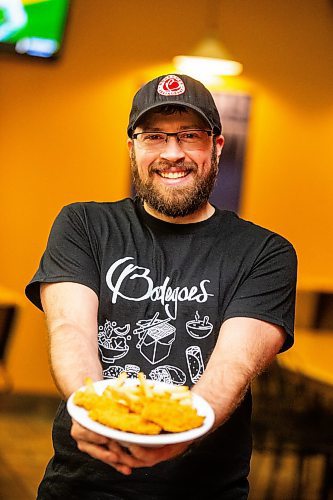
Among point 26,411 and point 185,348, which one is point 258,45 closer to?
point 26,411

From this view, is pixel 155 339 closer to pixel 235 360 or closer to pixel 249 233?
pixel 235 360

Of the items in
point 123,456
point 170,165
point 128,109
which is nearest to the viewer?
point 123,456

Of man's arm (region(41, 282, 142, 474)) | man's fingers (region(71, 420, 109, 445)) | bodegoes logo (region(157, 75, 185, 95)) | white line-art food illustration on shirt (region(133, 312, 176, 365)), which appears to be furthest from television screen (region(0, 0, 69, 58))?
man's fingers (region(71, 420, 109, 445))

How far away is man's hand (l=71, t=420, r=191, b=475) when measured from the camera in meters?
1.76

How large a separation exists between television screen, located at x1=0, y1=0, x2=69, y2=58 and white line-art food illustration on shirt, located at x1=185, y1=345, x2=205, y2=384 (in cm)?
419

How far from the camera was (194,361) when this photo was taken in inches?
86.3

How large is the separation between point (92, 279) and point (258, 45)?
4.54 metres

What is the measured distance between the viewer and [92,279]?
224cm

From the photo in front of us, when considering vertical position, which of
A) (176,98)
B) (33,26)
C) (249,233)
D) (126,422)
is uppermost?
(33,26)

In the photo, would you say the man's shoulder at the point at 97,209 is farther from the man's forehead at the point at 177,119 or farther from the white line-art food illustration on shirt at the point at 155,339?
the white line-art food illustration on shirt at the point at 155,339

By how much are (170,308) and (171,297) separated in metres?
0.03

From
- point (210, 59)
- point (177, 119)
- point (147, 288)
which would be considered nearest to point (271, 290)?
point (147, 288)

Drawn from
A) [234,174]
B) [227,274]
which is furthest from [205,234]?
[234,174]

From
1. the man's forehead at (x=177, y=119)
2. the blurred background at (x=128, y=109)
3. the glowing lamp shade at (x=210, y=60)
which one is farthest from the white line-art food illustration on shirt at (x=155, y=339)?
the blurred background at (x=128, y=109)
